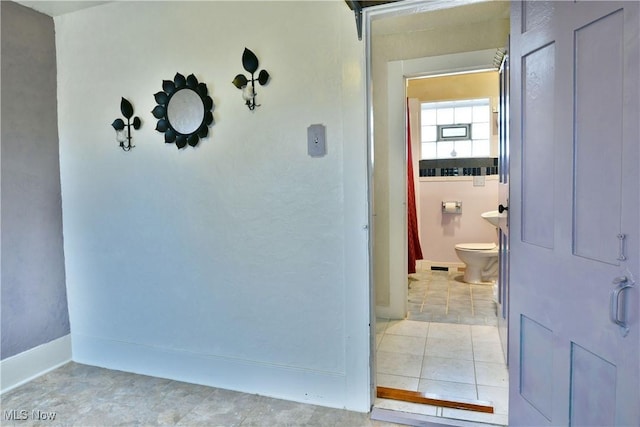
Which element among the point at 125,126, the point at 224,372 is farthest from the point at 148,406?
the point at 125,126

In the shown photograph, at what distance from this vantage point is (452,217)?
472 centimetres

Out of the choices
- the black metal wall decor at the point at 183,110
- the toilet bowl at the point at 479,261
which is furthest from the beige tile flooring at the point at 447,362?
the black metal wall decor at the point at 183,110

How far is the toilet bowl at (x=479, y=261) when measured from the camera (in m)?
3.93

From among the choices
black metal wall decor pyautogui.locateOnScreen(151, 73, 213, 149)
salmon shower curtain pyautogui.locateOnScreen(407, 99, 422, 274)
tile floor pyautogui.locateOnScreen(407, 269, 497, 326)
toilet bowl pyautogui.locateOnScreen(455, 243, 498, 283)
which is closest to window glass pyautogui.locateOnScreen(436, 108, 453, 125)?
salmon shower curtain pyautogui.locateOnScreen(407, 99, 422, 274)

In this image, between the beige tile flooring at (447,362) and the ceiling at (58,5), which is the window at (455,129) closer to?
the beige tile flooring at (447,362)

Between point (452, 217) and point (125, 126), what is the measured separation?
3763mm

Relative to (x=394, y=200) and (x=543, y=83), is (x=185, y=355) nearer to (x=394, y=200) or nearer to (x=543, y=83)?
(x=394, y=200)

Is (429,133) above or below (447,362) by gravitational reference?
above

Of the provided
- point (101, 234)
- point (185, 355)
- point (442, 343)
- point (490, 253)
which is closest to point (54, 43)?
point (101, 234)

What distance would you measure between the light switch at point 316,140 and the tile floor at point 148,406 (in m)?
1.29

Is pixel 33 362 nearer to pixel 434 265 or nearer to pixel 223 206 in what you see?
pixel 223 206

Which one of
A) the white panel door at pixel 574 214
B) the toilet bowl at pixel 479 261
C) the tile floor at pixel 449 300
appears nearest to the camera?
the white panel door at pixel 574 214

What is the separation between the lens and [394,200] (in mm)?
3109

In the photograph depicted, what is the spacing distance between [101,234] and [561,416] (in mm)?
2550
